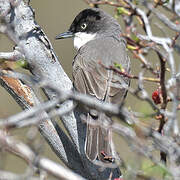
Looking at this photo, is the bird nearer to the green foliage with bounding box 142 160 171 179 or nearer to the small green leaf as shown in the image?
the small green leaf

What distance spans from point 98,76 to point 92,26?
1.21 metres

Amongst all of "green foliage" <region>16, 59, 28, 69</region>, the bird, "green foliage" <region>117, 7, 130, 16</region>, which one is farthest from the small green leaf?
"green foliage" <region>16, 59, 28, 69</region>

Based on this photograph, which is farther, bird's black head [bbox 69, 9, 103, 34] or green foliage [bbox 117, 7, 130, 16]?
bird's black head [bbox 69, 9, 103, 34]

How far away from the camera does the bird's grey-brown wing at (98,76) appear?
445 cm

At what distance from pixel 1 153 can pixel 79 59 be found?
337cm

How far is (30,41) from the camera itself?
441 cm

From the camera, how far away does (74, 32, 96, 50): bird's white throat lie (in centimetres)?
612

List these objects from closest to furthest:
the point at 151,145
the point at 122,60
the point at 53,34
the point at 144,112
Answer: the point at 151,145 < the point at 144,112 < the point at 122,60 < the point at 53,34

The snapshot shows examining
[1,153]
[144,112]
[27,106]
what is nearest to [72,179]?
[1,153]

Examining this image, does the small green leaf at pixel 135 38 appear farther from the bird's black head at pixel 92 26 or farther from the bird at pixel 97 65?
the bird's black head at pixel 92 26

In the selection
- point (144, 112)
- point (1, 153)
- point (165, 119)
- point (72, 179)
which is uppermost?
point (1, 153)

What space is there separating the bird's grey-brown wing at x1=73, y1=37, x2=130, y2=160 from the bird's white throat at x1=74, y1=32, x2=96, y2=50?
0.26 m

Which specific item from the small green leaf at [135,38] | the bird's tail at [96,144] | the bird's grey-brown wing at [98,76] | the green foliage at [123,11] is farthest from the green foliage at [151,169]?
the bird's grey-brown wing at [98,76]

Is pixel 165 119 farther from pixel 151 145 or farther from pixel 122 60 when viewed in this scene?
pixel 122 60
